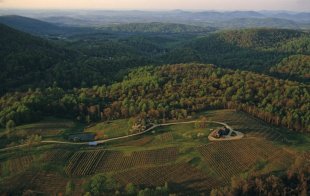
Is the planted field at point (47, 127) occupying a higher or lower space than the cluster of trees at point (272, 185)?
lower

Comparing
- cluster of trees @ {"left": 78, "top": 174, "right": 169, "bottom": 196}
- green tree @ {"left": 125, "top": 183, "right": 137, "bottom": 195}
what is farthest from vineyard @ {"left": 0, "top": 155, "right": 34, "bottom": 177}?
green tree @ {"left": 125, "top": 183, "right": 137, "bottom": 195}

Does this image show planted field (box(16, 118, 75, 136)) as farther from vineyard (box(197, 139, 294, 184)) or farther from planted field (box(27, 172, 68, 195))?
vineyard (box(197, 139, 294, 184))

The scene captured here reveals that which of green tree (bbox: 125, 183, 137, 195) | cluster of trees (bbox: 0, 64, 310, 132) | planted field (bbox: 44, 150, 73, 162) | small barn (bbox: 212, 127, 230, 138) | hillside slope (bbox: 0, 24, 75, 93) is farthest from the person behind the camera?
hillside slope (bbox: 0, 24, 75, 93)

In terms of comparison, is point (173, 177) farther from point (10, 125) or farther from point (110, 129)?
point (10, 125)

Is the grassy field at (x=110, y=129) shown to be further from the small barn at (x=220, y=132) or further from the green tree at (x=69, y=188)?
the green tree at (x=69, y=188)

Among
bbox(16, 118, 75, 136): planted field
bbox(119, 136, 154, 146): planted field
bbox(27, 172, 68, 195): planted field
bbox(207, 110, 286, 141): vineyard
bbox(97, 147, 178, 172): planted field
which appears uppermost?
bbox(207, 110, 286, 141): vineyard

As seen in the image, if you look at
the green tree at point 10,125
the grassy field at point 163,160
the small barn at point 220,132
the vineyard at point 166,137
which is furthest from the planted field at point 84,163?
the green tree at point 10,125

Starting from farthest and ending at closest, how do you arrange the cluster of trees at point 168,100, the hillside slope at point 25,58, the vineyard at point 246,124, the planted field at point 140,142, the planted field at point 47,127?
the hillside slope at point 25,58 → the cluster of trees at point 168,100 → the planted field at point 47,127 → the vineyard at point 246,124 → the planted field at point 140,142
